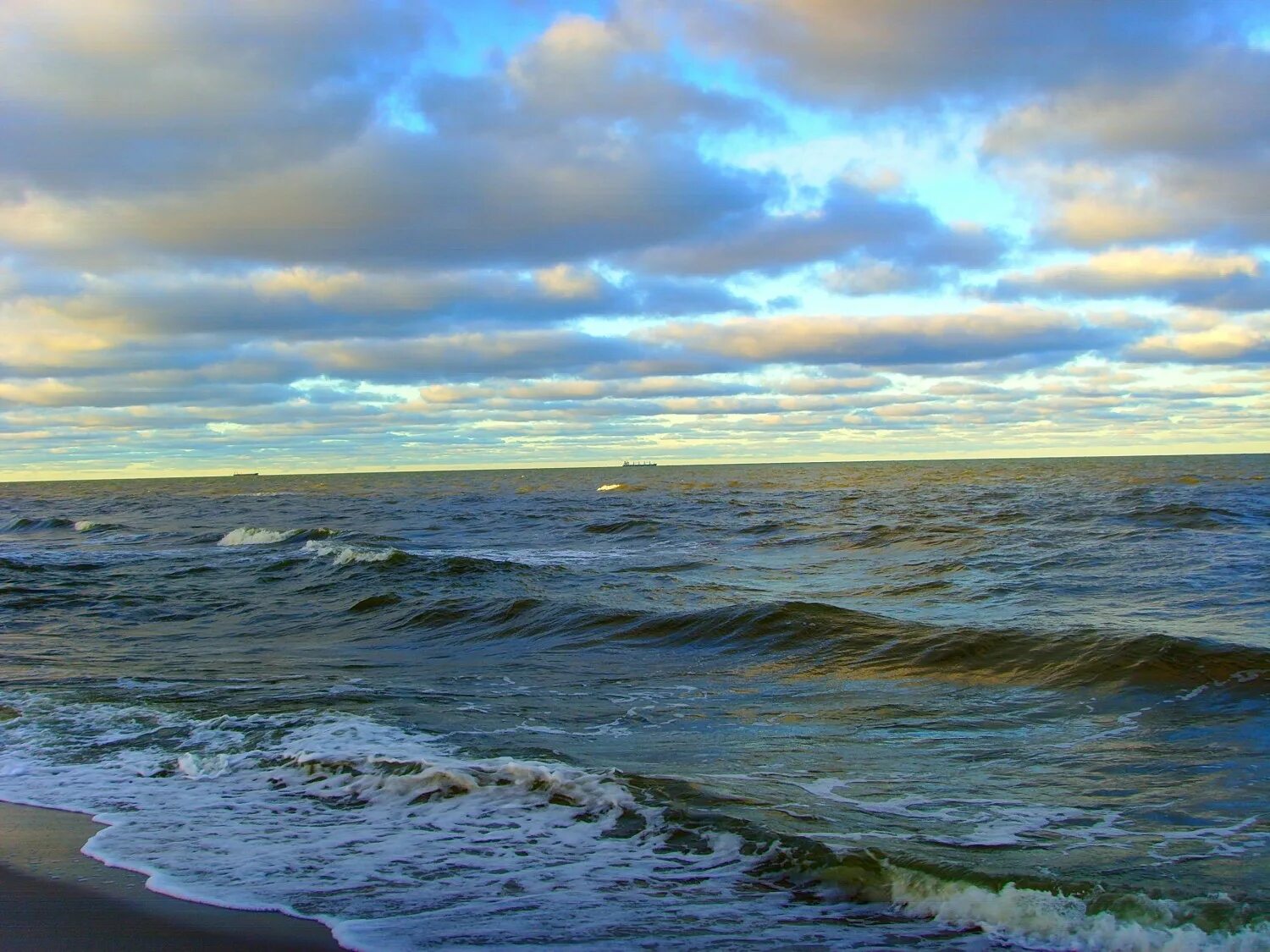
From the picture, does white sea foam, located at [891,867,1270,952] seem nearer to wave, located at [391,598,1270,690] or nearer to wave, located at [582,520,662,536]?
wave, located at [391,598,1270,690]

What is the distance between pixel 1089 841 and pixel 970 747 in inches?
81.3

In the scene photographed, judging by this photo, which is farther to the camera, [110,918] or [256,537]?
[256,537]

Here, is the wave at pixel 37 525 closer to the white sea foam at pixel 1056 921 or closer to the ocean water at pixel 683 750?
the ocean water at pixel 683 750

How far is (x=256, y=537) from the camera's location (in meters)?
31.3

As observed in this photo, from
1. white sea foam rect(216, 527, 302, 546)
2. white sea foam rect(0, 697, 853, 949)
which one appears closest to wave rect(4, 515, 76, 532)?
white sea foam rect(216, 527, 302, 546)

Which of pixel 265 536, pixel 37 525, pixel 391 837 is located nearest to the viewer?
pixel 391 837

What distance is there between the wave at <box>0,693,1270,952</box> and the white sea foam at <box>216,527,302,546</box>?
77.9ft

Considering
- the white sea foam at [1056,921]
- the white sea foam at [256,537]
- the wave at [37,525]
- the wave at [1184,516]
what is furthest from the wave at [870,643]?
the wave at [37,525]

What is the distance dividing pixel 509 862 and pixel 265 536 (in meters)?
28.2

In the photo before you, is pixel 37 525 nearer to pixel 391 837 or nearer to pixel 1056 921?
pixel 391 837

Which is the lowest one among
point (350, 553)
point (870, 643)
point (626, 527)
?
point (626, 527)

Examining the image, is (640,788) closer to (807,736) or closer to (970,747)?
(807,736)

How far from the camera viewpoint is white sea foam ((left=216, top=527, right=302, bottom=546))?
1185 inches

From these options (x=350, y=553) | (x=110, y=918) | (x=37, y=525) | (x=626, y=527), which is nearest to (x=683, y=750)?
(x=110, y=918)
